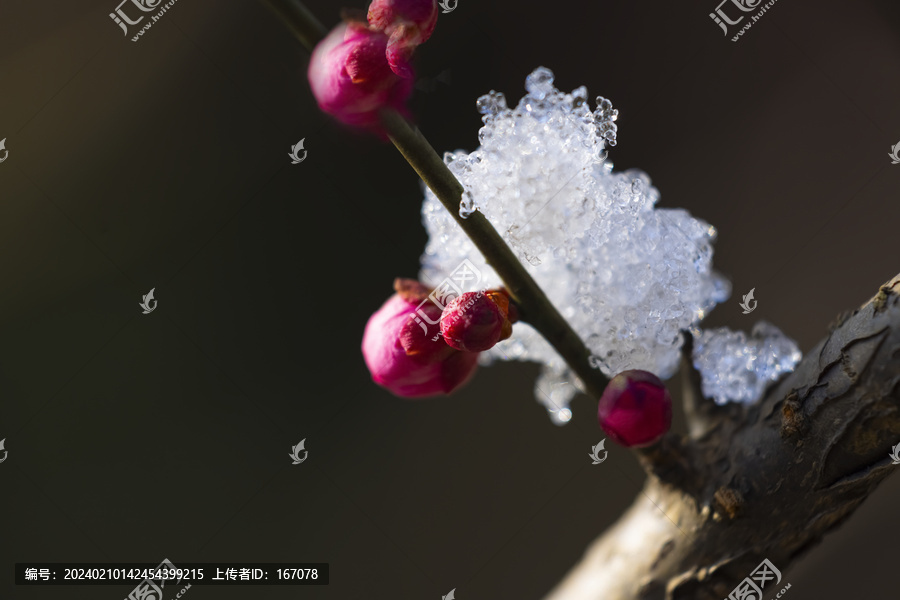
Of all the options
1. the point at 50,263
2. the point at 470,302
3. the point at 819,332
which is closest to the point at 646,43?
the point at 819,332

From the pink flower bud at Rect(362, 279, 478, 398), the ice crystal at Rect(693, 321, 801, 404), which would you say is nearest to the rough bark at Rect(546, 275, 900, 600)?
the ice crystal at Rect(693, 321, 801, 404)

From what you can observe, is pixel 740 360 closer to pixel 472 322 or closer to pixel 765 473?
pixel 765 473

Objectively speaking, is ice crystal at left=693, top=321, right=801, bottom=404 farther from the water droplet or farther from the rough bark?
the water droplet

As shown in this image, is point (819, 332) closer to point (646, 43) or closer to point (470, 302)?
point (646, 43)

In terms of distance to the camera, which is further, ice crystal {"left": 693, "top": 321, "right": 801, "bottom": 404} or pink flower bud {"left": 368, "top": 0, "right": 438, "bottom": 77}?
ice crystal {"left": 693, "top": 321, "right": 801, "bottom": 404}

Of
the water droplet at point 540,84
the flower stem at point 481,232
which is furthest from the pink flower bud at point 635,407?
the water droplet at point 540,84

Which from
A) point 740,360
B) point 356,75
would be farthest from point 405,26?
point 740,360

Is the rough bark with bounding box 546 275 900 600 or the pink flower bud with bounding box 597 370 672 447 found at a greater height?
the pink flower bud with bounding box 597 370 672 447
